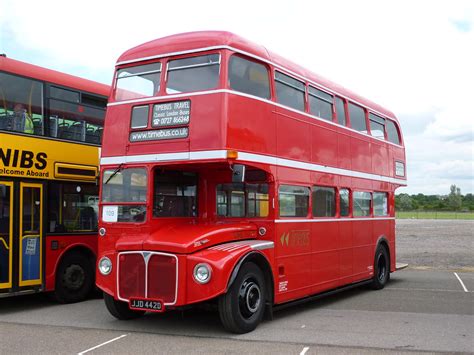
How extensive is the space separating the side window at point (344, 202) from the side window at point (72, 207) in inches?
197

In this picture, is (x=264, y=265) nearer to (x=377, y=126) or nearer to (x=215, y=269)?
(x=215, y=269)

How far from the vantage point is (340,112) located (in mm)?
11680

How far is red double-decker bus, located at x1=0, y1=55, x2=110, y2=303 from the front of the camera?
9672 mm

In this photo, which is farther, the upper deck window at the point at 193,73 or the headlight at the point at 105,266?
the headlight at the point at 105,266

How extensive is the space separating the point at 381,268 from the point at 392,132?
3.65 m

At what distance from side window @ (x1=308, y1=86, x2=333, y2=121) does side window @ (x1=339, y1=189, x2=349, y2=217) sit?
1.57m

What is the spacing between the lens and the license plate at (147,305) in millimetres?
7664

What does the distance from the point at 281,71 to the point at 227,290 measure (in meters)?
3.94

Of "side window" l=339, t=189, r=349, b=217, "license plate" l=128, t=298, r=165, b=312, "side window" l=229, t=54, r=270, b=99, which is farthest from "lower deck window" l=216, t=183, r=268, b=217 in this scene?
"side window" l=339, t=189, r=349, b=217

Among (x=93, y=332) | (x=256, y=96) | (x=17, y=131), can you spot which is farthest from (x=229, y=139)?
(x=17, y=131)

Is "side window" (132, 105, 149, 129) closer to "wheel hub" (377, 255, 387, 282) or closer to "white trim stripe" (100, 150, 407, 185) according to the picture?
"white trim stripe" (100, 150, 407, 185)

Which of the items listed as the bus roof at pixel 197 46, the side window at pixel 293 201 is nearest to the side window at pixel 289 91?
the bus roof at pixel 197 46

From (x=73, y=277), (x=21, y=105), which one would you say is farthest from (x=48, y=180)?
(x=73, y=277)

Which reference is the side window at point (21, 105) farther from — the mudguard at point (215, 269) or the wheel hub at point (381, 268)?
the wheel hub at point (381, 268)
